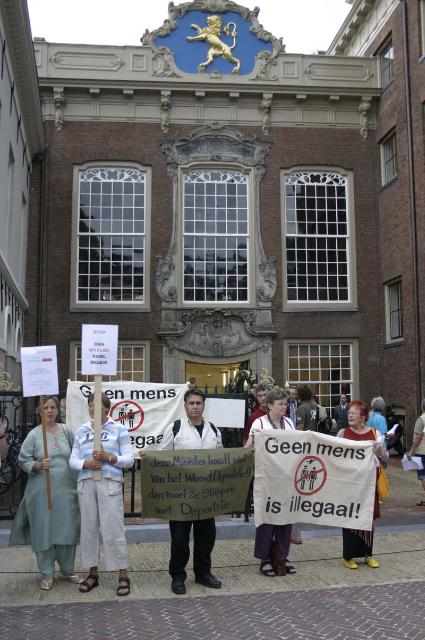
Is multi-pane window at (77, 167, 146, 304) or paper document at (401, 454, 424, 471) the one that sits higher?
multi-pane window at (77, 167, 146, 304)

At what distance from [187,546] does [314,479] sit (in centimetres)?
158

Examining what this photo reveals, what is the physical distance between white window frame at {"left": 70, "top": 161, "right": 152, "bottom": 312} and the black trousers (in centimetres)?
1441

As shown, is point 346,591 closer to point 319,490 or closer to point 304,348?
point 319,490

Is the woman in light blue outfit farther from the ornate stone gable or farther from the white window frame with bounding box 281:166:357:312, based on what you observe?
the white window frame with bounding box 281:166:357:312

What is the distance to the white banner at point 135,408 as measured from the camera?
9352 mm

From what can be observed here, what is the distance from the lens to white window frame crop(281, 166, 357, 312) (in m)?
21.1

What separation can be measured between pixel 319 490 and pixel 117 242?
596 inches

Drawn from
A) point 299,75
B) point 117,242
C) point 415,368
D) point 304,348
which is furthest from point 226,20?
point 415,368

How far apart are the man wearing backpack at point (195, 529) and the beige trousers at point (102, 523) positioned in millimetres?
492

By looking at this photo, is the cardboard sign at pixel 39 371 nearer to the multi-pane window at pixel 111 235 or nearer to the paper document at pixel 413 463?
the paper document at pixel 413 463

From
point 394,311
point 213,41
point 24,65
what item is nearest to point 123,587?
point 24,65

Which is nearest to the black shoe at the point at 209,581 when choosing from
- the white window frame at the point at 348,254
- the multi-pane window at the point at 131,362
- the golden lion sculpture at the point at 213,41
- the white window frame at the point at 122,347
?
the white window frame at the point at 122,347

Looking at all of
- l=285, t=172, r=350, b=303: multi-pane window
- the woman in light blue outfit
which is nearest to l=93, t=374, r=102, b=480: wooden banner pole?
the woman in light blue outfit

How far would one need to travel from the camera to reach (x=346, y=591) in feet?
20.6
